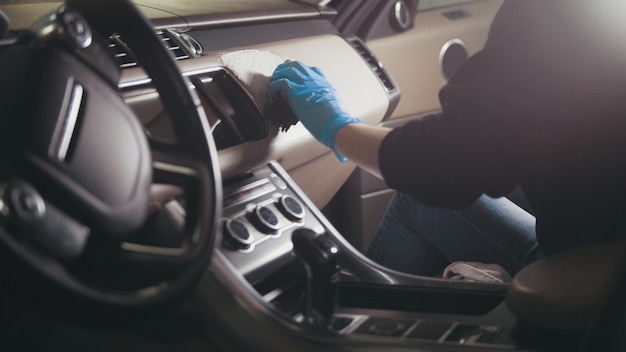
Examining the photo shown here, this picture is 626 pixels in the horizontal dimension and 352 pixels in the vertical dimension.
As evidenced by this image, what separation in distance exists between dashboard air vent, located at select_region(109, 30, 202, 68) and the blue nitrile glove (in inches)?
5.6

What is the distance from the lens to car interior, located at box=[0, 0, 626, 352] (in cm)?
66

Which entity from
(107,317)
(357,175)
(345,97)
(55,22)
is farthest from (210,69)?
(357,175)

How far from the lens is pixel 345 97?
1.48 m

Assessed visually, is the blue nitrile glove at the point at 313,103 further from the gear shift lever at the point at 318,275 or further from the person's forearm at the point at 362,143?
the gear shift lever at the point at 318,275

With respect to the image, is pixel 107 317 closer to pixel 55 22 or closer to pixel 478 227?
pixel 55 22

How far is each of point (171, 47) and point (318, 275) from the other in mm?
484

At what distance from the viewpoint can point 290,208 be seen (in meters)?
1.15

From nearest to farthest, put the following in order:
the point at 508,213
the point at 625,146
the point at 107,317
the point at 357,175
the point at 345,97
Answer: the point at 107,317
the point at 625,146
the point at 508,213
the point at 345,97
the point at 357,175

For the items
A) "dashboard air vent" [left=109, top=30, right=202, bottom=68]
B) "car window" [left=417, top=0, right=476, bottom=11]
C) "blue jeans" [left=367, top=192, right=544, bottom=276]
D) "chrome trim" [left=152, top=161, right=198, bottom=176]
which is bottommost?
"blue jeans" [left=367, top=192, right=544, bottom=276]

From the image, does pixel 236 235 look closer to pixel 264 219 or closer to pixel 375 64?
pixel 264 219

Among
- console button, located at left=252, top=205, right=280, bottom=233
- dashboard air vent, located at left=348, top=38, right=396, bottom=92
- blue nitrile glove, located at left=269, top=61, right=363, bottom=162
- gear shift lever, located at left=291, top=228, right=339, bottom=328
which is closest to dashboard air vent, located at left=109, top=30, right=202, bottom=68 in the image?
blue nitrile glove, located at left=269, top=61, right=363, bottom=162

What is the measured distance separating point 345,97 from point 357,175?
45 cm

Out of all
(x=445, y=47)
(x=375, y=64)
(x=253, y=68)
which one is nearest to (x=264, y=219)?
(x=253, y=68)

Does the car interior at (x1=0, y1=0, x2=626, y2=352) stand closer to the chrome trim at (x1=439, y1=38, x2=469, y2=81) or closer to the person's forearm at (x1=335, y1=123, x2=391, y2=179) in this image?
the person's forearm at (x1=335, y1=123, x2=391, y2=179)
